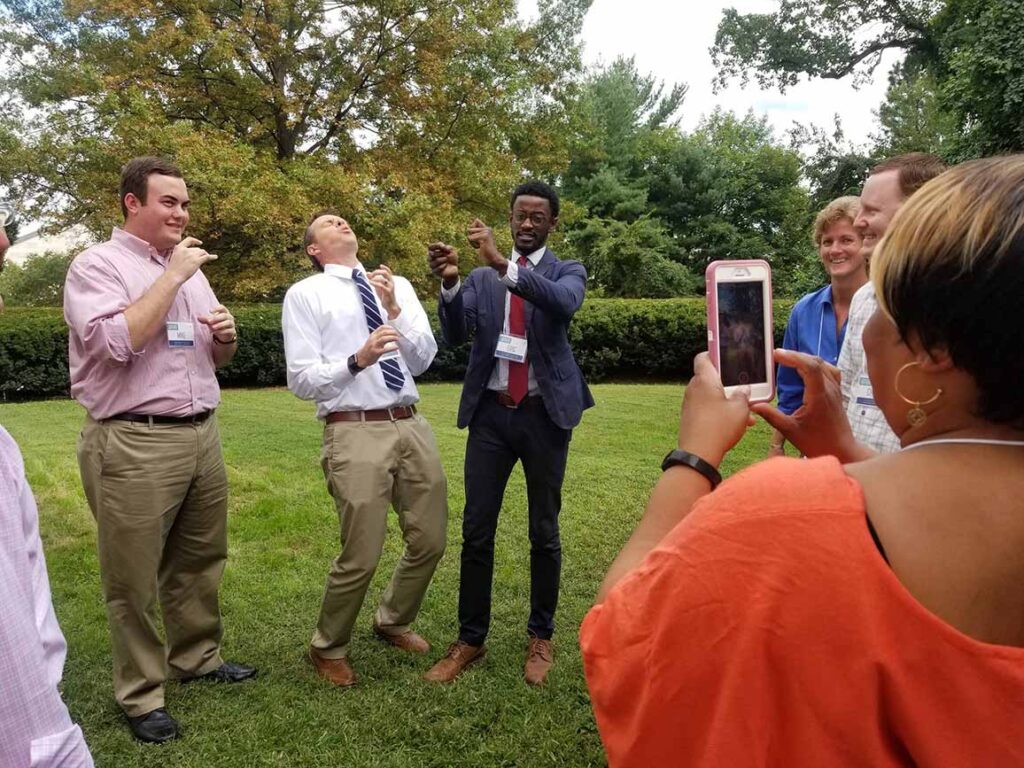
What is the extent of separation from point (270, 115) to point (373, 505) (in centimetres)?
1430

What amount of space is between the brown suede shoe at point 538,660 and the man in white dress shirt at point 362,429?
0.59m

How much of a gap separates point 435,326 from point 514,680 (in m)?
10.6

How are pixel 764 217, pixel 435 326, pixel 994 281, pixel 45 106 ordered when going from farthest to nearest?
pixel 764 217 < pixel 45 106 < pixel 435 326 < pixel 994 281

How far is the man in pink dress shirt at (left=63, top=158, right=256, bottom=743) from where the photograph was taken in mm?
3174

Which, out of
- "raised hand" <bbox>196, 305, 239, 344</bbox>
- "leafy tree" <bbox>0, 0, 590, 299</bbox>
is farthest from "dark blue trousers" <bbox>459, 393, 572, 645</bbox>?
"leafy tree" <bbox>0, 0, 590, 299</bbox>

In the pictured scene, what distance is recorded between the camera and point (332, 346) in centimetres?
377

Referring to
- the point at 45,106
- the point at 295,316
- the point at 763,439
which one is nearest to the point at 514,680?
the point at 295,316

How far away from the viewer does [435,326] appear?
45.2 feet

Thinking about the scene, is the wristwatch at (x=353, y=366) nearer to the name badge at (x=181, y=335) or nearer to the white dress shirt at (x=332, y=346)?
the white dress shirt at (x=332, y=346)

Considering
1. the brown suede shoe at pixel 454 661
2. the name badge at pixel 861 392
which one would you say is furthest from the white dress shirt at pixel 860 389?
the brown suede shoe at pixel 454 661

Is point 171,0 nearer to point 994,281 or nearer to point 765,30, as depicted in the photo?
point 765,30

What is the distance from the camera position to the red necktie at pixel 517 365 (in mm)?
3723

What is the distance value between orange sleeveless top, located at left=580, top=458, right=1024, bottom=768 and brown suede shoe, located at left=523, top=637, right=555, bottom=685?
9.75 ft

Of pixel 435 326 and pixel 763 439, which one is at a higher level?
pixel 435 326
